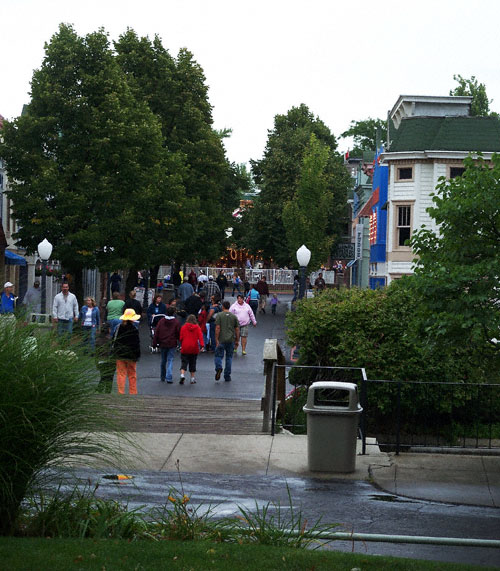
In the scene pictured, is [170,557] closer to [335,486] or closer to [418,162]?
[335,486]

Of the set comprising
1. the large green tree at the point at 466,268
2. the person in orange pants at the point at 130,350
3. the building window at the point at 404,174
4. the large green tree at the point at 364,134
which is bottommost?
the person in orange pants at the point at 130,350

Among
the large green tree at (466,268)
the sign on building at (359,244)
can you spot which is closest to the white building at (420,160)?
the sign on building at (359,244)

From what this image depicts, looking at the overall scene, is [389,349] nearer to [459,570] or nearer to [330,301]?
[330,301]

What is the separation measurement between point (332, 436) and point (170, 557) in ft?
17.9

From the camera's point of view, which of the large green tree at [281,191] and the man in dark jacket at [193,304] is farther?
the large green tree at [281,191]

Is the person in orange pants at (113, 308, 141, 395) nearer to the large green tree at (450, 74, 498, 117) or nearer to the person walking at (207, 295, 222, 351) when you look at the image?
the person walking at (207, 295, 222, 351)

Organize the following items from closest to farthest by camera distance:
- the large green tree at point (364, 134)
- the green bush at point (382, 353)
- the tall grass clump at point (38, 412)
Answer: the tall grass clump at point (38, 412)
the green bush at point (382, 353)
the large green tree at point (364, 134)

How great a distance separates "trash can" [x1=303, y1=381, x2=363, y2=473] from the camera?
12.3m

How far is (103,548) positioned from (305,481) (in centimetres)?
492

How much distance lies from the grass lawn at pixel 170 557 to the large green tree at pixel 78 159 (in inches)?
1154

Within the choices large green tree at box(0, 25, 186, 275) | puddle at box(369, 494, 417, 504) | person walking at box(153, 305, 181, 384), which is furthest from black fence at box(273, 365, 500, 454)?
large green tree at box(0, 25, 186, 275)

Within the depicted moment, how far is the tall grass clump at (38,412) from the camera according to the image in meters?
7.36

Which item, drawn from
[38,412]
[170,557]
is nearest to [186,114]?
[38,412]

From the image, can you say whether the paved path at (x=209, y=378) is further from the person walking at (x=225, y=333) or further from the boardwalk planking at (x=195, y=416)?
the boardwalk planking at (x=195, y=416)
